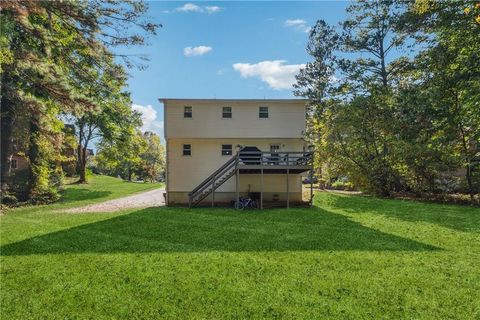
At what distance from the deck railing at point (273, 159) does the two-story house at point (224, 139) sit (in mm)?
623

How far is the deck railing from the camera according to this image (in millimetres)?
16562

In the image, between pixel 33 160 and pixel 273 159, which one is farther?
pixel 33 160

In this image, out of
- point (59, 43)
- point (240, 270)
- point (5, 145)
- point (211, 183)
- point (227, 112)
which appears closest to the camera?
point (240, 270)

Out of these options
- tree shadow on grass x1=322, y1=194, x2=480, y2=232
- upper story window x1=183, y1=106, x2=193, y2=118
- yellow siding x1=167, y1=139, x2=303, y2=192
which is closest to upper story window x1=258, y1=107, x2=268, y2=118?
yellow siding x1=167, y1=139, x2=303, y2=192

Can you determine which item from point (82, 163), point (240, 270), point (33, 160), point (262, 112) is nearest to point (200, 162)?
point (262, 112)

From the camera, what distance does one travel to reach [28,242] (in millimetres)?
9102

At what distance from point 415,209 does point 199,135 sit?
12737mm

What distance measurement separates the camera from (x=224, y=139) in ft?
61.6

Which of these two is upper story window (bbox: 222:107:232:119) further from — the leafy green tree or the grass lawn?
the grass lawn

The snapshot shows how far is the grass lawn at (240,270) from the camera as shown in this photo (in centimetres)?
504

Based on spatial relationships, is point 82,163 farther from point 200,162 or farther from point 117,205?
point 200,162

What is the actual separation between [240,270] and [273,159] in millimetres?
11267

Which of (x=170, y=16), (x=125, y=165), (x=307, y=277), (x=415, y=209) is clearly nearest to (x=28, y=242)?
(x=307, y=277)

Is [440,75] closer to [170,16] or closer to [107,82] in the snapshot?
[170,16]
